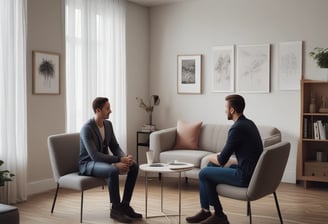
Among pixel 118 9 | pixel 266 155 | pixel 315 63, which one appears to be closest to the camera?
pixel 266 155

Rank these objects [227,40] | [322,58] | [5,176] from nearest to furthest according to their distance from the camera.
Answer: [5,176] < [322,58] < [227,40]

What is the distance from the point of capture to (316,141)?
6.27 meters

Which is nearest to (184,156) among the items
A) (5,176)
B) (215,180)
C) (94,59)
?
(215,180)

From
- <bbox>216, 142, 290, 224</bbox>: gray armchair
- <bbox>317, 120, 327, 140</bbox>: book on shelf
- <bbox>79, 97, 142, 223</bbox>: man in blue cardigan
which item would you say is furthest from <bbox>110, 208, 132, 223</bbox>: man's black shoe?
<bbox>317, 120, 327, 140</bbox>: book on shelf

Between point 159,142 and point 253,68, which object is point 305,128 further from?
point 159,142

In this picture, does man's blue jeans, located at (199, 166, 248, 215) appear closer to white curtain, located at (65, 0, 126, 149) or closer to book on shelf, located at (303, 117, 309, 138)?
book on shelf, located at (303, 117, 309, 138)

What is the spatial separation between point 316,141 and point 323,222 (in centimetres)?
208

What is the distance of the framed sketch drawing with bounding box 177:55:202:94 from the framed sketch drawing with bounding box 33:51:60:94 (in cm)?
226

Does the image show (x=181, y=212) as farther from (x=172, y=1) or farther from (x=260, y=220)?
(x=172, y=1)

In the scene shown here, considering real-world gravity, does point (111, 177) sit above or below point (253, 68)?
below

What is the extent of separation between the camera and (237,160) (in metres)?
4.12

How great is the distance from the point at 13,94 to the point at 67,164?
1.17m

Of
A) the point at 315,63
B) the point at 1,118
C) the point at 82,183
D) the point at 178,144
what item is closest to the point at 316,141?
the point at 315,63

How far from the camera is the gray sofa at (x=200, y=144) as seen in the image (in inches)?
233
